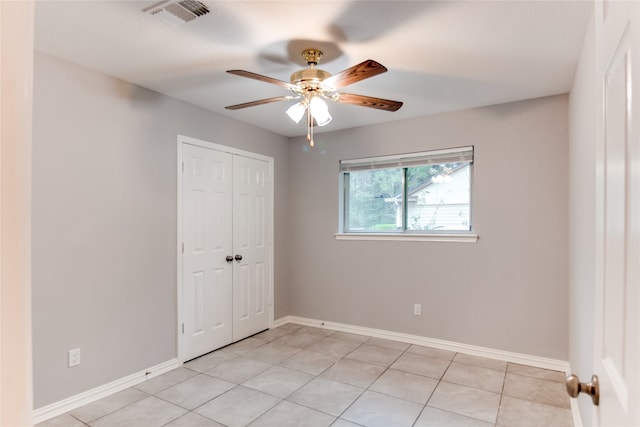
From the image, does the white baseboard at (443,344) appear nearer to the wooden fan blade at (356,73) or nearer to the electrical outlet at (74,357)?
the electrical outlet at (74,357)

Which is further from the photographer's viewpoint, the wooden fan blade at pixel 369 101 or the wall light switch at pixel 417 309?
the wall light switch at pixel 417 309

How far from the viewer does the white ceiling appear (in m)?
1.91

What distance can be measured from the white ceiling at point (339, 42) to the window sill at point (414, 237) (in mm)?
1354

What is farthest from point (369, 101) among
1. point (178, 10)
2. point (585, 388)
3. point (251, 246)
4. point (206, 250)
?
point (251, 246)

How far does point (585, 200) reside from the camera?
7.07 ft

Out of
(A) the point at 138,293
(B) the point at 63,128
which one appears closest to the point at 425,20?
(B) the point at 63,128

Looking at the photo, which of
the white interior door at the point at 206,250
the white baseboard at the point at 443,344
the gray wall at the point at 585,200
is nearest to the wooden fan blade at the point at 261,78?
the white interior door at the point at 206,250

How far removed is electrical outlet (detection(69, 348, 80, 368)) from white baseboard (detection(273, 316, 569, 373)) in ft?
7.50

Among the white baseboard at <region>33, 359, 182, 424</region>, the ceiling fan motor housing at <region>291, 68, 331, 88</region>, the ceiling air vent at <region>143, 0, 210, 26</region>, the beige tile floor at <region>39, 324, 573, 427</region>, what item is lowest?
the beige tile floor at <region>39, 324, 573, 427</region>

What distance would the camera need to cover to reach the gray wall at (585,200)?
73.7 inches

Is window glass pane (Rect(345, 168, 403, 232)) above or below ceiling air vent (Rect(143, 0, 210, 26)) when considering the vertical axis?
below

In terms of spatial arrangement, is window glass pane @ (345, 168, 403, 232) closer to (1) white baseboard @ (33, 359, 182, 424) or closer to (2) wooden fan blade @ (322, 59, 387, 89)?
(2) wooden fan blade @ (322, 59, 387, 89)

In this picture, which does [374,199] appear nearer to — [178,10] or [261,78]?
[261,78]

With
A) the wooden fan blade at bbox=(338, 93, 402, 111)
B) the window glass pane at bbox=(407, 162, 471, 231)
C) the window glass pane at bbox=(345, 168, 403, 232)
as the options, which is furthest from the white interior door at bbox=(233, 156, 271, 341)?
the wooden fan blade at bbox=(338, 93, 402, 111)
